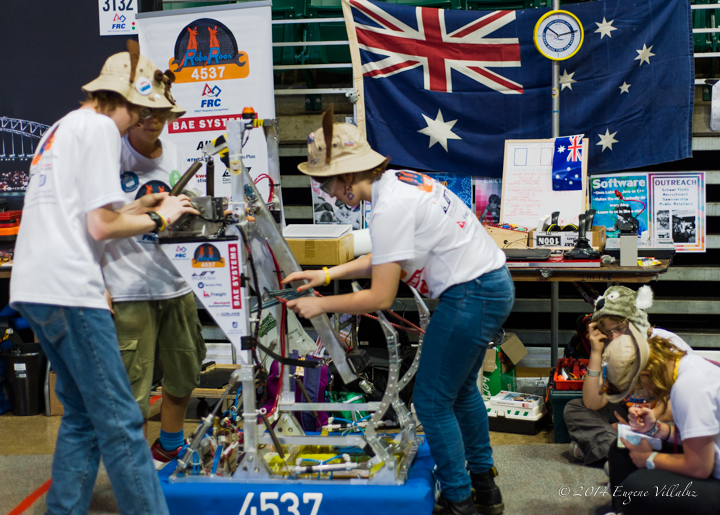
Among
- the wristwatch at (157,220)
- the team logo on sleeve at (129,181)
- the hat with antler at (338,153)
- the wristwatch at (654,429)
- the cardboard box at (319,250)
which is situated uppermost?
the hat with antler at (338,153)

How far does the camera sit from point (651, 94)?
4.41 metres

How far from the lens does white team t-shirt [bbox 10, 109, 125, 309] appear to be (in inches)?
75.0

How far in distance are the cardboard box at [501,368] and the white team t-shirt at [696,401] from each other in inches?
65.2

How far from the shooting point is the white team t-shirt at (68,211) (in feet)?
6.25

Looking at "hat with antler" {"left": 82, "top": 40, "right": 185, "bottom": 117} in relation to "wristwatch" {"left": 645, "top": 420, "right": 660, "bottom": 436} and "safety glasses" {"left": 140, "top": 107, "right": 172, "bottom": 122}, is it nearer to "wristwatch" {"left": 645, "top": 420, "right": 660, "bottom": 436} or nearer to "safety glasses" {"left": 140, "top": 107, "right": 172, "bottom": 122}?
"safety glasses" {"left": 140, "top": 107, "right": 172, "bottom": 122}

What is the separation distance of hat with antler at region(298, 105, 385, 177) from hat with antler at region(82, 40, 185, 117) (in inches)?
21.3

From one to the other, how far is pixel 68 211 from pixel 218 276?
547 mm

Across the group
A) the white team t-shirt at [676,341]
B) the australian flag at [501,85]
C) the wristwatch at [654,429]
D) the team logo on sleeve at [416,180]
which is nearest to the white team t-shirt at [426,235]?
the team logo on sleeve at [416,180]

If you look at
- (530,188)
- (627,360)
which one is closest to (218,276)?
(627,360)

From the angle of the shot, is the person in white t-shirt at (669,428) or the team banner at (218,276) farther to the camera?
the team banner at (218,276)

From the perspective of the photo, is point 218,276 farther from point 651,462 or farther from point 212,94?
point 212,94

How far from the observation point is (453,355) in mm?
Result: 2246

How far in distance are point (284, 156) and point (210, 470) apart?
325 centimetres

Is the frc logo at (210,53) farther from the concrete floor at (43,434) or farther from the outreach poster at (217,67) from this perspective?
the concrete floor at (43,434)
